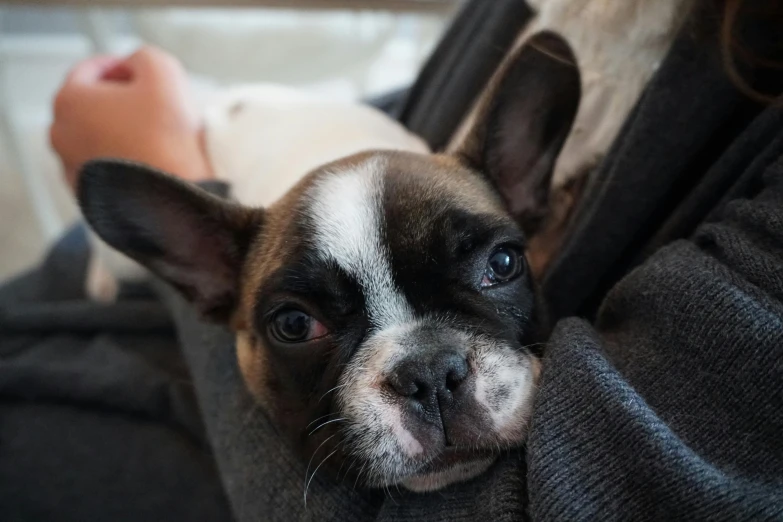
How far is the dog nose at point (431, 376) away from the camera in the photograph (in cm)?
86

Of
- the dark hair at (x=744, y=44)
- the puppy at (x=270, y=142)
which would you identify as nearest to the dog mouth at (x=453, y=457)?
the dark hair at (x=744, y=44)

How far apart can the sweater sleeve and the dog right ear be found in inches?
27.5

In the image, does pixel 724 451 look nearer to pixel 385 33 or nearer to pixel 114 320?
pixel 114 320

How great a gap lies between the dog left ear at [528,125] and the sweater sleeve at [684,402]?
1.44ft

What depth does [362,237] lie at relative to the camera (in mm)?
998

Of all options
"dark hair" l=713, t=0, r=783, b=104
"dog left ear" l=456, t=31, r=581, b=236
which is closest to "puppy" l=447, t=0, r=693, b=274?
"dog left ear" l=456, t=31, r=581, b=236

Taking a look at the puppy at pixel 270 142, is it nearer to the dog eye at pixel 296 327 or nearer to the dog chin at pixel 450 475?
the dog eye at pixel 296 327

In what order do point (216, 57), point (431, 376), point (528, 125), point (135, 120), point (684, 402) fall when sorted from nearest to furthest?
point (684, 402) → point (431, 376) → point (528, 125) → point (135, 120) → point (216, 57)

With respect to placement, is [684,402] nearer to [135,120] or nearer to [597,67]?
[597,67]

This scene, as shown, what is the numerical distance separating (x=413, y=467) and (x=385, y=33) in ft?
9.64

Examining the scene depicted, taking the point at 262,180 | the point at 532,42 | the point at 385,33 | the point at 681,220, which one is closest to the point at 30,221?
the point at 385,33

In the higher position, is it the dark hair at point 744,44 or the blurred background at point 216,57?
the dark hair at point 744,44

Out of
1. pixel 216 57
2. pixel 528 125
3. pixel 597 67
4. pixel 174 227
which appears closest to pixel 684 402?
pixel 528 125

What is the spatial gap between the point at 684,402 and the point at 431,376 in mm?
306
